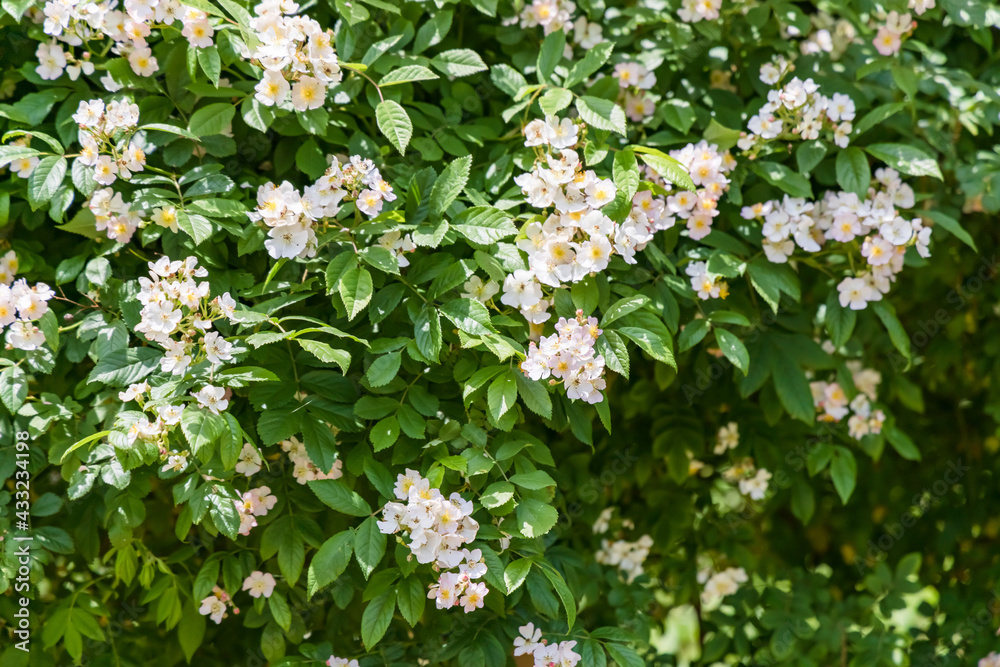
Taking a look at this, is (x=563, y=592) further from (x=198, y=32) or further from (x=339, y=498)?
(x=198, y=32)

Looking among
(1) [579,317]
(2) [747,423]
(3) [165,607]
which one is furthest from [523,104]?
(3) [165,607]

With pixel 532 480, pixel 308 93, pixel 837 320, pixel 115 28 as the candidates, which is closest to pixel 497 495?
pixel 532 480

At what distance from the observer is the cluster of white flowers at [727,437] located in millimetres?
2482

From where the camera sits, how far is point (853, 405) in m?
2.35

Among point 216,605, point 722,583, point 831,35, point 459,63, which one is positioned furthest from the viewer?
point 722,583

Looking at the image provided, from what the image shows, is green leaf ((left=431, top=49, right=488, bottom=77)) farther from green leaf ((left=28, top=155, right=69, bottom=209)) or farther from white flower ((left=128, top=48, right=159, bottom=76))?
green leaf ((left=28, top=155, right=69, bottom=209))

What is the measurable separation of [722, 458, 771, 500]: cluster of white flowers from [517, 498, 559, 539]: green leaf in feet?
3.52

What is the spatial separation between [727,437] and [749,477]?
0.14 meters

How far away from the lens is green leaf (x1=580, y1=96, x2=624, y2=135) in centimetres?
177

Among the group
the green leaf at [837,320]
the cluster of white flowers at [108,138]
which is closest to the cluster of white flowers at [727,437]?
the green leaf at [837,320]

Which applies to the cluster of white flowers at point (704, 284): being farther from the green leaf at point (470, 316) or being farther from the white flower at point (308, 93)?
the white flower at point (308, 93)

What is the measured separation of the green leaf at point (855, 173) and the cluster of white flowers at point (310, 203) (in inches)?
41.1

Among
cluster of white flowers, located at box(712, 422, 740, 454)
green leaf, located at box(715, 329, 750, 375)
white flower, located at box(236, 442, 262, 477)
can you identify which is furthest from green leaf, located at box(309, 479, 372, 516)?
cluster of white flowers, located at box(712, 422, 740, 454)

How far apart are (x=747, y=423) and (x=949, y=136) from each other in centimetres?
92
